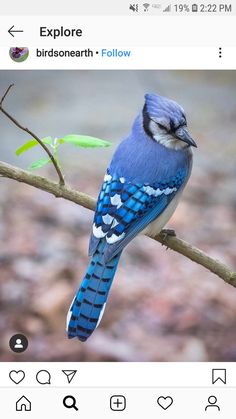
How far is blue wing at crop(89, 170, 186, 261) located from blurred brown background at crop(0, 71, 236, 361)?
19.4 inches

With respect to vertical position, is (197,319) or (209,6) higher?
(209,6)

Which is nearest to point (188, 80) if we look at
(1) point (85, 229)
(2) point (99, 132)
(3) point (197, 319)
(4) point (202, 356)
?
(2) point (99, 132)

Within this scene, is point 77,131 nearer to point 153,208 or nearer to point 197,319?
point 197,319

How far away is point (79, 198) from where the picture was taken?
2.09 m

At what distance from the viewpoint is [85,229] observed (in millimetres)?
3498
